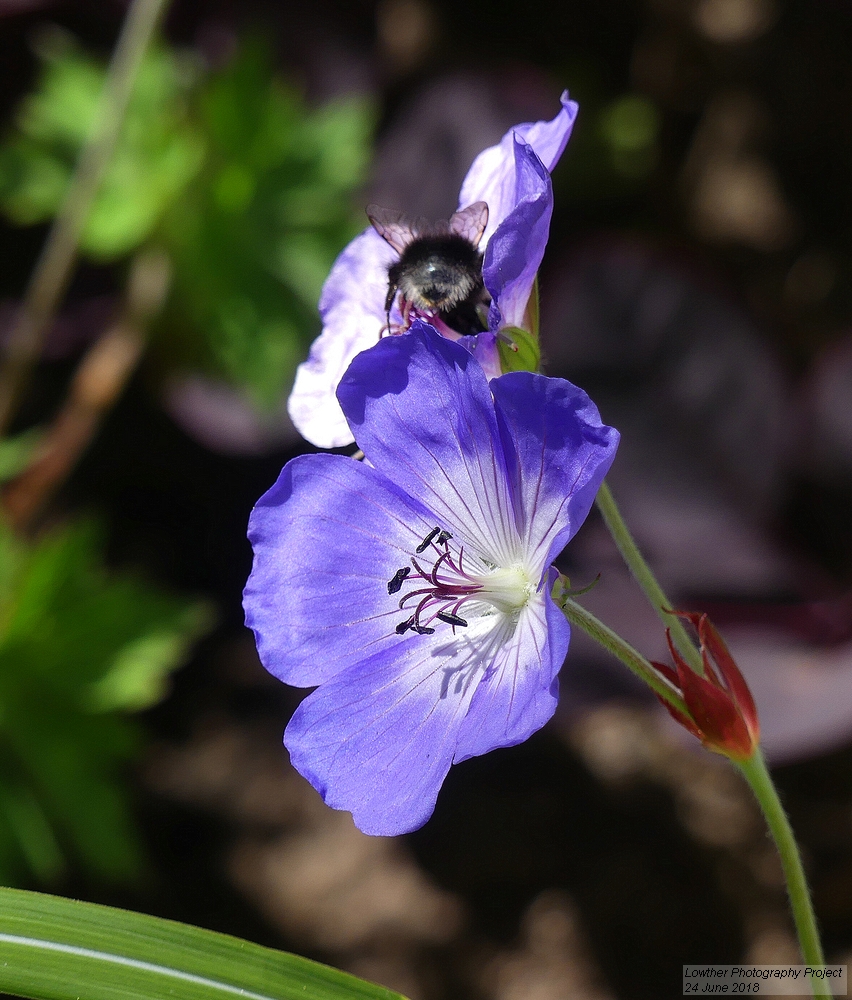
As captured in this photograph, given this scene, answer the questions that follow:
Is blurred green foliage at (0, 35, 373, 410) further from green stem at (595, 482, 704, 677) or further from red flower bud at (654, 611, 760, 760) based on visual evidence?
red flower bud at (654, 611, 760, 760)

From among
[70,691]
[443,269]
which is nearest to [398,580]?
[443,269]

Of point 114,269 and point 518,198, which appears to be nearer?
point 518,198

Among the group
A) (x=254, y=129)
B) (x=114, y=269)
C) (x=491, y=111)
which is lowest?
(x=114, y=269)

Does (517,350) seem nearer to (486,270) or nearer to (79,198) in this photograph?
(486,270)

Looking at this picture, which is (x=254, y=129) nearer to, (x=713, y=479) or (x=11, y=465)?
(x=11, y=465)

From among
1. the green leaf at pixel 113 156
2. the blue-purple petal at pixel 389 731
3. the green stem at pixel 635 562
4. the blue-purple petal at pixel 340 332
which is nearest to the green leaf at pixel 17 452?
the green leaf at pixel 113 156

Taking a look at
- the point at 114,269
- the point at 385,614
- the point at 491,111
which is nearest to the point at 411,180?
the point at 491,111
